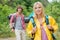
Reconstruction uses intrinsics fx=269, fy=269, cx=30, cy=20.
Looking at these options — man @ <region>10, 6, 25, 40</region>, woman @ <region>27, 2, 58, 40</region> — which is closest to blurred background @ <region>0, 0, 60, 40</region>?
man @ <region>10, 6, 25, 40</region>

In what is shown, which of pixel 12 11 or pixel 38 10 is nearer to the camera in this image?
pixel 38 10

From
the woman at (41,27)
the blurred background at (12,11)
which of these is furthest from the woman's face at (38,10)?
the blurred background at (12,11)

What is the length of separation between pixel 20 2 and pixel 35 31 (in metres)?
10.6

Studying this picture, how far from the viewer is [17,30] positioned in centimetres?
806

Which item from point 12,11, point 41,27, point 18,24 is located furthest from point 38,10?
point 12,11

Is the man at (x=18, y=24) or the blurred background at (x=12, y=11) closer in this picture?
the man at (x=18, y=24)

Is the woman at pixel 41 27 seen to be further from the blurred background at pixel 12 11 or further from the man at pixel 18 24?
the blurred background at pixel 12 11

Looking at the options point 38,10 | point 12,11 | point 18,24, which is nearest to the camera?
point 38,10

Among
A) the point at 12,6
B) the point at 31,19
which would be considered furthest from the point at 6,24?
the point at 31,19

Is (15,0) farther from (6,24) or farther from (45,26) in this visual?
(45,26)

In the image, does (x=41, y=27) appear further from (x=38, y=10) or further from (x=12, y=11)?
(x=12, y=11)

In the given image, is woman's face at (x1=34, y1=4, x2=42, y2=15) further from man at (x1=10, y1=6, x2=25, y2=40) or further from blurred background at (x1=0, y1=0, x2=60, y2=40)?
blurred background at (x1=0, y1=0, x2=60, y2=40)

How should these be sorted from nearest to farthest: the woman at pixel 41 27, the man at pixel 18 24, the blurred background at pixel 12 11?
the woman at pixel 41 27, the man at pixel 18 24, the blurred background at pixel 12 11

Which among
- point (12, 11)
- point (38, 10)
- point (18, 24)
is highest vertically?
point (12, 11)
